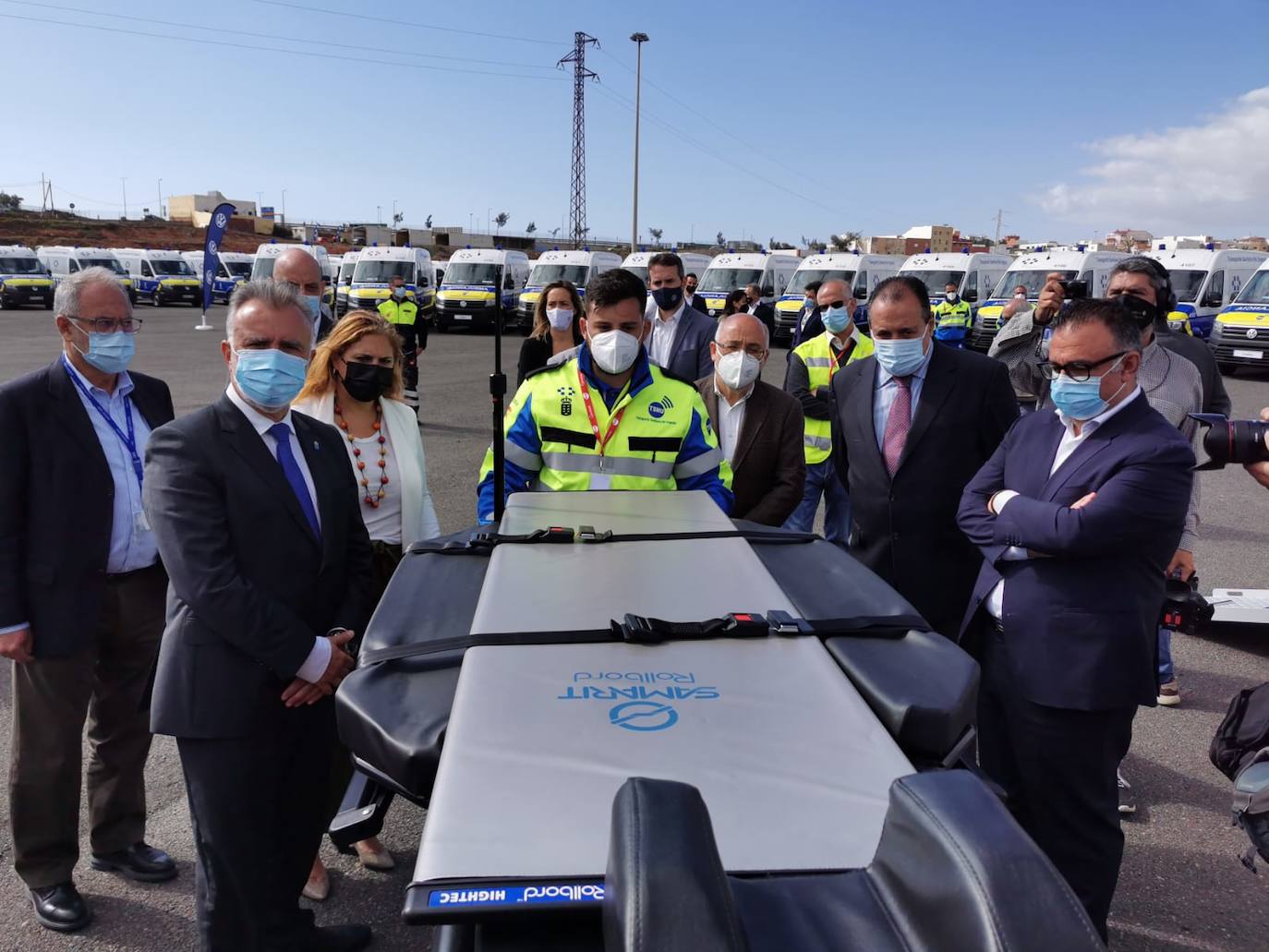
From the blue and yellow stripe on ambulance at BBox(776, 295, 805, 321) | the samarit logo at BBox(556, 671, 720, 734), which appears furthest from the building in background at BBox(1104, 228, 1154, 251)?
the samarit logo at BBox(556, 671, 720, 734)

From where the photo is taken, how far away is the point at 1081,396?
260 cm

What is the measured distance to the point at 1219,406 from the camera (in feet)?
12.7

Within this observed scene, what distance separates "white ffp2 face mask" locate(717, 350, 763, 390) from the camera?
14.0 feet

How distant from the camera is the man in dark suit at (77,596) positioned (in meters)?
2.78

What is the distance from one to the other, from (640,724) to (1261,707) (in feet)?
5.39

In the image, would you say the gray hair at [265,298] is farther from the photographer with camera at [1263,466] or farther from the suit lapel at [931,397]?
the photographer with camera at [1263,466]

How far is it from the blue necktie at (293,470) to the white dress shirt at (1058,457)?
2033mm

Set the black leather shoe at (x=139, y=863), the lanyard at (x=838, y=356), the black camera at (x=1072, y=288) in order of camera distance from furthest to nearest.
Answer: the lanyard at (x=838, y=356) → the black camera at (x=1072, y=288) → the black leather shoe at (x=139, y=863)

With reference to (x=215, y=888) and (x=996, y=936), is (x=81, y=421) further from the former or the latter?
(x=996, y=936)

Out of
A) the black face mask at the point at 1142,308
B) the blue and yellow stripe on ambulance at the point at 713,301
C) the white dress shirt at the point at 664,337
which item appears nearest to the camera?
the black face mask at the point at 1142,308

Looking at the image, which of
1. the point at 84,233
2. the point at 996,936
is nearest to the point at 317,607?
the point at 996,936

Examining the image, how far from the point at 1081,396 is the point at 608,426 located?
1.46 meters

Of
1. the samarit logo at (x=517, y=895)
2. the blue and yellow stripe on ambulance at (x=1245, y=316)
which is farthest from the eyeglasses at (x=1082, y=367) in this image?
the blue and yellow stripe on ambulance at (x=1245, y=316)

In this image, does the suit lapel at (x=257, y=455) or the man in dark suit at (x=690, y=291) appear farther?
the man in dark suit at (x=690, y=291)
